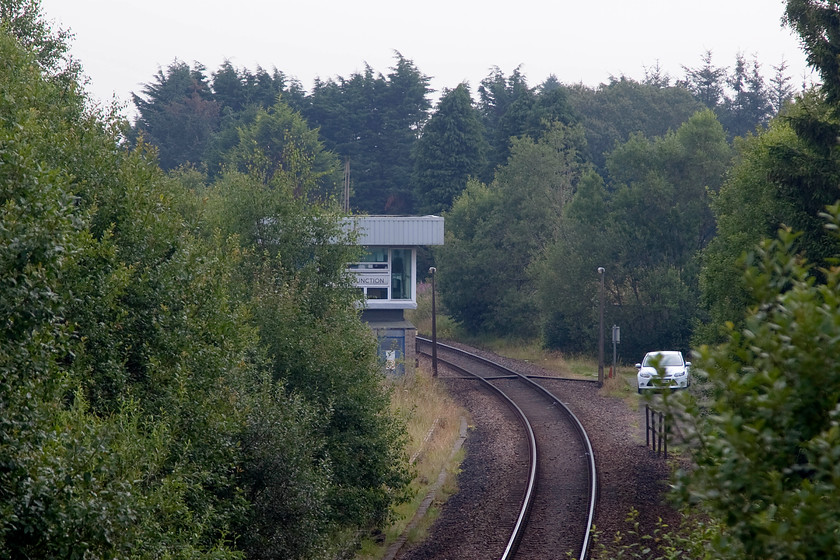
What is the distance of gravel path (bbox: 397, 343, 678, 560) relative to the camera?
16453mm

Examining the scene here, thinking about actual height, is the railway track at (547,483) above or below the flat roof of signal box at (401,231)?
below

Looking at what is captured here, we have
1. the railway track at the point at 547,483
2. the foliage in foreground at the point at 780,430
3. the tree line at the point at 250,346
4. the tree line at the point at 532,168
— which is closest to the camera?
the foliage in foreground at the point at 780,430

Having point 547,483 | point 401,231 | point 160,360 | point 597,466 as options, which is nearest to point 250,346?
point 160,360

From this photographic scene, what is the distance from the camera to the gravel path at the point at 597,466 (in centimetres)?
1645

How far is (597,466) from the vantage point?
70.3ft

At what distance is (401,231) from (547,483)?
1873cm

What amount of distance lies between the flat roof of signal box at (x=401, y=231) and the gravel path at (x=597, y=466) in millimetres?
7474

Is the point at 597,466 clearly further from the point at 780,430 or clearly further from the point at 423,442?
the point at 780,430

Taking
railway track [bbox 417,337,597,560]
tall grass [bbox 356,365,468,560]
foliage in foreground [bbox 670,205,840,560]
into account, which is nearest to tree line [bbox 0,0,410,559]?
tall grass [bbox 356,365,468,560]

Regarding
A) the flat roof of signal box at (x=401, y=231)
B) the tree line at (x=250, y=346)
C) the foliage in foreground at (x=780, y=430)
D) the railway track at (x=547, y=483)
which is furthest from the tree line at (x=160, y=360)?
the flat roof of signal box at (x=401, y=231)

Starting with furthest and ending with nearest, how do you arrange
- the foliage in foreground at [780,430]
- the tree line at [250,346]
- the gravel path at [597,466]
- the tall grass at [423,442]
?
the tall grass at [423,442] < the gravel path at [597,466] < the tree line at [250,346] < the foliage in foreground at [780,430]

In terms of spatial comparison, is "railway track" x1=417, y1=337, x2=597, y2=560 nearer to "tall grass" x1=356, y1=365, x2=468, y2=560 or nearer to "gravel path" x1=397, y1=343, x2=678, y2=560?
"gravel path" x1=397, y1=343, x2=678, y2=560

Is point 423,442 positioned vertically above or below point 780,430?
below

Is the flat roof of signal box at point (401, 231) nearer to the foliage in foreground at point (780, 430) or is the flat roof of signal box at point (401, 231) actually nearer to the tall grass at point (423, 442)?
the tall grass at point (423, 442)
